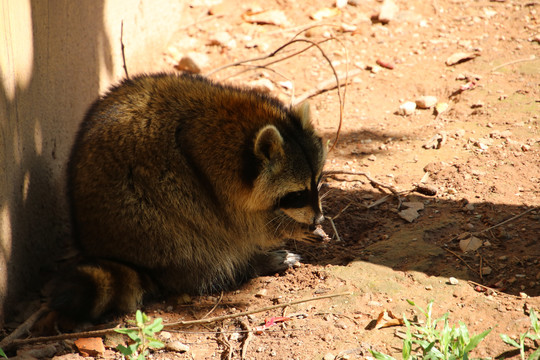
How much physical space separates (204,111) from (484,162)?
2635 millimetres

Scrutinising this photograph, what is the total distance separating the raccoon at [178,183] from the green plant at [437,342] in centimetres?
128

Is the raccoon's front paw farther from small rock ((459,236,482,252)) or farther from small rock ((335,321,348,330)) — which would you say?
small rock ((459,236,482,252))

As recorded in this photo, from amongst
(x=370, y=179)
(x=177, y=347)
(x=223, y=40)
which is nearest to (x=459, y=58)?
(x=370, y=179)

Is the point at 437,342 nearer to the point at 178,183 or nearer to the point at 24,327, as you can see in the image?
the point at 178,183

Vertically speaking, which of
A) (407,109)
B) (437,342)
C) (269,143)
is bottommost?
(437,342)

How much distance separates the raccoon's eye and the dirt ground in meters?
0.55

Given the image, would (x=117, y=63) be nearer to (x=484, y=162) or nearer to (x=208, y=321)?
(x=208, y=321)

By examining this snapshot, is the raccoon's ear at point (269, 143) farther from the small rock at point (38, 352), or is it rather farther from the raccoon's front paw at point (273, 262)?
the small rock at point (38, 352)

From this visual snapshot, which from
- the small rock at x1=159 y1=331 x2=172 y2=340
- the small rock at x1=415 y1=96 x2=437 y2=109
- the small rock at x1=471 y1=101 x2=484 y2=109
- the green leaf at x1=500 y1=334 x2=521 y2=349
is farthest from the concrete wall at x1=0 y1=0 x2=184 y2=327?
the small rock at x1=471 y1=101 x2=484 y2=109

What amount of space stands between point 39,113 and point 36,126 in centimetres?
13

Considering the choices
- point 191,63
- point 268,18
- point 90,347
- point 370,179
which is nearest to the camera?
point 90,347

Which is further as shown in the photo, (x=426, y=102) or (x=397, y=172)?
(x=426, y=102)

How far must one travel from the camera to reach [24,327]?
3.89 meters

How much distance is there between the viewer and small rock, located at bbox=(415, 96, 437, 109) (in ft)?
21.0
